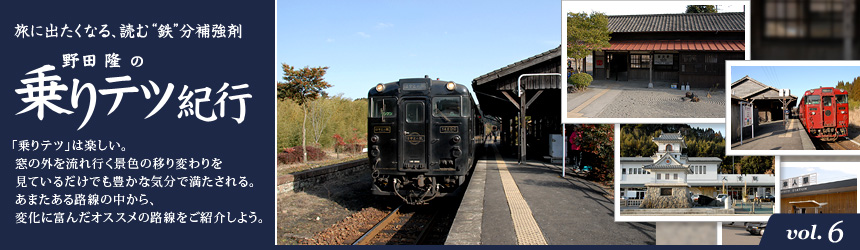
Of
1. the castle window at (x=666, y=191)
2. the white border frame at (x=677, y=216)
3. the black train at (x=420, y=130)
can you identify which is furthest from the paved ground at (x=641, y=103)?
the black train at (x=420, y=130)

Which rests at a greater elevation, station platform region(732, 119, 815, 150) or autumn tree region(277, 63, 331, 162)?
autumn tree region(277, 63, 331, 162)

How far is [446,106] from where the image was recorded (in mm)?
9211

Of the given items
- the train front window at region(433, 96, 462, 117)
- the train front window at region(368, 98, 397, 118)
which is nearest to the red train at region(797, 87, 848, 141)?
the train front window at region(433, 96, 462, 117)

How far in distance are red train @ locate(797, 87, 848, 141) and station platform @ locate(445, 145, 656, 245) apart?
1943 millimetres

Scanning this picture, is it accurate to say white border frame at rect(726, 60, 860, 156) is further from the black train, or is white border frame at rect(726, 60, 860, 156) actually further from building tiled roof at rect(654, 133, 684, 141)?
the black train

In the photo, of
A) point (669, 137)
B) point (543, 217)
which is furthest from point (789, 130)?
point (543, 217)

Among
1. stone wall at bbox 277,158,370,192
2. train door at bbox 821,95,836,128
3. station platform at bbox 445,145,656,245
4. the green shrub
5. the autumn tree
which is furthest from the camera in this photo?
the autumn tree

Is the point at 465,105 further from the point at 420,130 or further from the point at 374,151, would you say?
the point at 374,151

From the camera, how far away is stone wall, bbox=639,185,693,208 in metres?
3.55

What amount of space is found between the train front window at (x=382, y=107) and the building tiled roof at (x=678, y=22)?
572 centimetres

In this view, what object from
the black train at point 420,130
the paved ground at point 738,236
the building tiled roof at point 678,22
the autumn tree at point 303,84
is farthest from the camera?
the autumn tree at point 303,84

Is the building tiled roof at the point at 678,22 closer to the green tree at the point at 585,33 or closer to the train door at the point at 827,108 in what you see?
the green tree at the point at 585,33

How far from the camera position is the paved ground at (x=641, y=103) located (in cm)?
348

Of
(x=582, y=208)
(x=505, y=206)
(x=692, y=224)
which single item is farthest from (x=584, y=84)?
(x=505, y=206)
